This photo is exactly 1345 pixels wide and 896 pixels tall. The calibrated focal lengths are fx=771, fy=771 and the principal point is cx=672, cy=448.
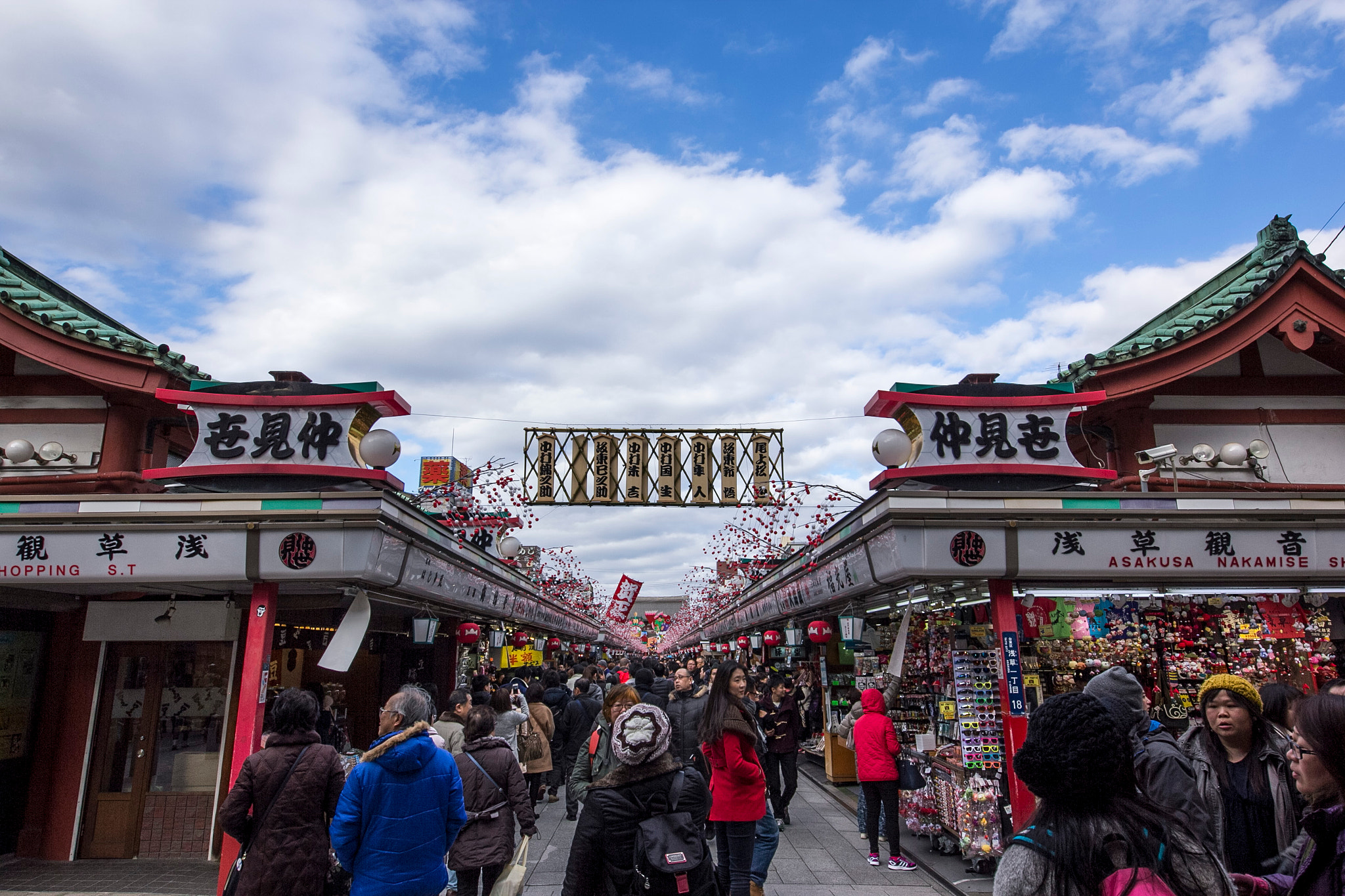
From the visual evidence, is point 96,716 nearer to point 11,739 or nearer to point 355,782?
point 11,739

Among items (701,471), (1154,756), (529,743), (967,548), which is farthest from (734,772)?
(701,471)

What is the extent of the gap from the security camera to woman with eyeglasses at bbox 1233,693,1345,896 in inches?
336

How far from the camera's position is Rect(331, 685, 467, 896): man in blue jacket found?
4465mm

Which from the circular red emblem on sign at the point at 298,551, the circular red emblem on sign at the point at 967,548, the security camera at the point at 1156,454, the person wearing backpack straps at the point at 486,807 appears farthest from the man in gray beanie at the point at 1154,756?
the circular red emblem on sign at the point at 298,551

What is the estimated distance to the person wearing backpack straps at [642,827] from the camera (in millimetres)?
4078

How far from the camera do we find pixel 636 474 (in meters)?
16.3

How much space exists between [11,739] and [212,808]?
2.70 m

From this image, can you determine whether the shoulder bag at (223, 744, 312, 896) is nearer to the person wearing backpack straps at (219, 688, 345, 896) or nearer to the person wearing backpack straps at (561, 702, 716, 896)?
the person wearing backpack straps at (219, 688, 345, 896)

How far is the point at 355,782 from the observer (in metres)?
4.52

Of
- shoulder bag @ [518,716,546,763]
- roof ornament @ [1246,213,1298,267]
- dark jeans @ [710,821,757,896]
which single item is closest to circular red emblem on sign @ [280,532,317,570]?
shoulder bag @ [518,716,546,763]

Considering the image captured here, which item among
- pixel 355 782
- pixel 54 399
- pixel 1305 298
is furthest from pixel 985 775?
pixel 54 399

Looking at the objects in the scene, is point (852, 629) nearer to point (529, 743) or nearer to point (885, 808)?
point (885, 808)

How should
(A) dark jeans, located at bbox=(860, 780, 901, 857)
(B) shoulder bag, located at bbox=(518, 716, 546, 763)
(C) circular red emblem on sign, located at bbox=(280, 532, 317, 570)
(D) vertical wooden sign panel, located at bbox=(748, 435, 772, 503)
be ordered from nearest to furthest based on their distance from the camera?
(C) circular red emblem on sign, located at bbox=(280, 532, 317, 570) → (A) dark jeans, located at bbox=(860, 780, 901, 857) → (B) shoulder bag, located at bbox=(518, 716, 546, 763) → (D) vertical wooden sign panel, located at bbox=(748, 435, 772, 503)

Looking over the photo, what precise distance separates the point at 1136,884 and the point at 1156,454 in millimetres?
9981
